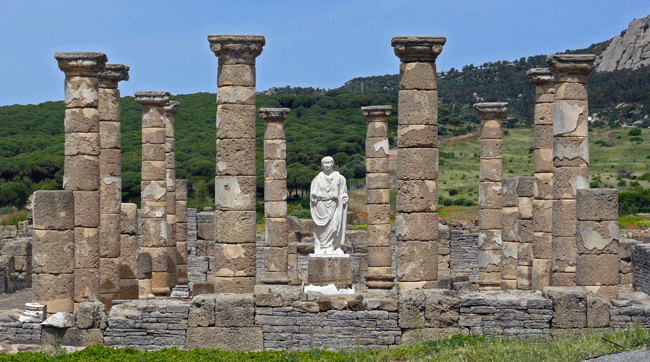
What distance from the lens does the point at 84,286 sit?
13.7 metres

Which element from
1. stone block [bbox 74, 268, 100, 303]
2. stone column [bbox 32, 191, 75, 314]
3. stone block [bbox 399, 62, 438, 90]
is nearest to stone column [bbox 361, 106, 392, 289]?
stone block [bbox 399, 62, 438, 90]

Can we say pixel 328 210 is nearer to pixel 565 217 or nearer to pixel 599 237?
pixel 565 217

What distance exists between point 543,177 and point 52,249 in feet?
30.4

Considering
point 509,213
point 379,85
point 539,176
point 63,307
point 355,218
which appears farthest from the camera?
point 379,85

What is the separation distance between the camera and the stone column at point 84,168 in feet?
44.8

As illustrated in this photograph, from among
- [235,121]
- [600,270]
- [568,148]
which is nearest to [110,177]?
[235,121]

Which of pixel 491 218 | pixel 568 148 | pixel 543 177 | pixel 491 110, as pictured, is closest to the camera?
pixel 568 148

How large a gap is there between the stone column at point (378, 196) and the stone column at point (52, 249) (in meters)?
7.70

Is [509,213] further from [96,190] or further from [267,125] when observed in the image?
[96,190]

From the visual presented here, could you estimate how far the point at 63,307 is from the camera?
12812 mm

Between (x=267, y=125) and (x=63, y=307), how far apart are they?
8.29 m

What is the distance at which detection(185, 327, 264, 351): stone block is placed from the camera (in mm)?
11625

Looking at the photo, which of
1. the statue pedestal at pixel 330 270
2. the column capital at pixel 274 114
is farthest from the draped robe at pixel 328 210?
the column capital at pixel 274 114

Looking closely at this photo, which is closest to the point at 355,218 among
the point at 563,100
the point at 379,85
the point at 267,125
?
the point at 267,125
